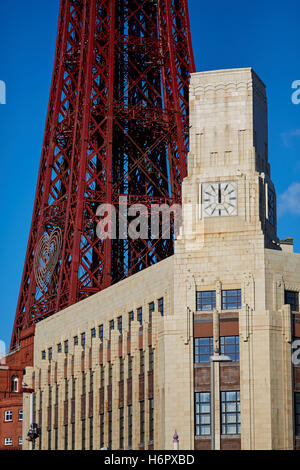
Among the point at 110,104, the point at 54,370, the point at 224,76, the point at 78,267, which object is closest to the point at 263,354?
the point at 224,76

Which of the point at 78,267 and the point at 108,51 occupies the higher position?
the point at 108,51

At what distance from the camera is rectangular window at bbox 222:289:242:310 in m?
86.9

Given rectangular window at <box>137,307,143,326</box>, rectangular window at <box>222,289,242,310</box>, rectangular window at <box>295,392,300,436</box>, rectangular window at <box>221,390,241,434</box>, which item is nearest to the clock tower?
rectangular window at <box>222,289,242,310</box>

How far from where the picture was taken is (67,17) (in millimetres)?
A: 133750

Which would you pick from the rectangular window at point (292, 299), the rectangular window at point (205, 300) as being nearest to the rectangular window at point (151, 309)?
the rectangular window at point (205, 300)

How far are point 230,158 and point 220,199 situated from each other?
310cm

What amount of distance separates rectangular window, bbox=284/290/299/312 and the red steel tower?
30.0 metres

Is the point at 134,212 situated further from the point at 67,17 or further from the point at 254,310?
the point at 254,310

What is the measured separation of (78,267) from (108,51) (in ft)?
68.9

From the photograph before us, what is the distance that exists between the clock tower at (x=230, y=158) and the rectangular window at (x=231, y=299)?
12.5 feet

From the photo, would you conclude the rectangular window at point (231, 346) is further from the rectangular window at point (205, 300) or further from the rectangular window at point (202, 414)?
the rectangular window at point (202, 414)
